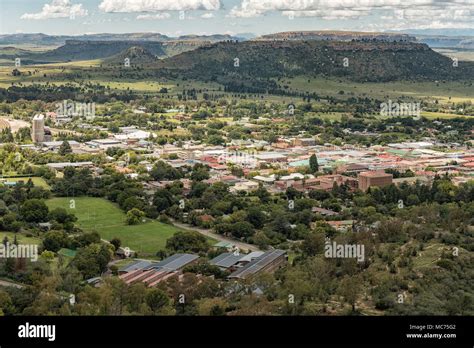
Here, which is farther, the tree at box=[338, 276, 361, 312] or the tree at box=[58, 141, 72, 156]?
the tree at box=[58, 141, 72, 156]

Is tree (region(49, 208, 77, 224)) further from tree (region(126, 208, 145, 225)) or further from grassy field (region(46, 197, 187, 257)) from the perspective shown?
tree (region(126, 208, 145, 225))

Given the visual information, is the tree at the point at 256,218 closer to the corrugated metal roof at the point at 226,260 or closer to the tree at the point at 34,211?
the corrugated metal roof at the point at 226,260

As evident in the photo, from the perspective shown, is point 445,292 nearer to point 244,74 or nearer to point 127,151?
point 127,151

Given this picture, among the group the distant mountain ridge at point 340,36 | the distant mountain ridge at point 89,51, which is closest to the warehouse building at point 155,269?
the distant mountain ridge at point 89,51

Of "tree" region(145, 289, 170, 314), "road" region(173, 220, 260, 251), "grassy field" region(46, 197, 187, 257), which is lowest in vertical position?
"road" region(173, 220, 260, 251)

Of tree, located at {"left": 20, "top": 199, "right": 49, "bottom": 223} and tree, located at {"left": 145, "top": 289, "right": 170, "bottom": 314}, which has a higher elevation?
tree, located at {"left": 145, "top": 289, "right": 170, "bottom": 314}

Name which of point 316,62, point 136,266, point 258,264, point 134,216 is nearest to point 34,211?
point 134,216

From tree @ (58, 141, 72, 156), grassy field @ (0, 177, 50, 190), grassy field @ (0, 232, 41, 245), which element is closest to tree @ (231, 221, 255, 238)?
grassy field @ (0, 232, 41, 245)
